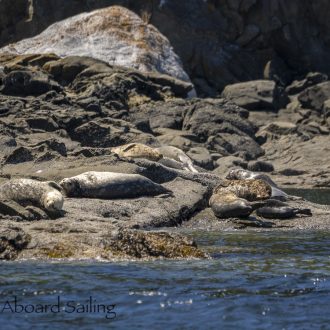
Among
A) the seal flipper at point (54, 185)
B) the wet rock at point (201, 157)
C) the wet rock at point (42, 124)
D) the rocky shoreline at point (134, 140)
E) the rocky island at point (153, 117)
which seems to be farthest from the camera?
the wet rock at point (201, 157)

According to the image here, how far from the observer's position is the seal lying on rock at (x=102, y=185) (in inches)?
673

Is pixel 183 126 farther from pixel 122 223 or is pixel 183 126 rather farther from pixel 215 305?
pixel 215 305

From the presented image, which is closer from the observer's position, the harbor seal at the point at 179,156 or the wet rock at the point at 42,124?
the harbor seal at the point at 179,156

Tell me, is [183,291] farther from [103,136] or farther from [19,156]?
[103,136]

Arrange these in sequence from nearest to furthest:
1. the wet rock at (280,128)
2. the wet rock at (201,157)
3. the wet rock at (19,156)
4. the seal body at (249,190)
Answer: the seal body at (249,190), the wet rock at (19,156), the wet rock at (201,157), the wet rock at (280,128)

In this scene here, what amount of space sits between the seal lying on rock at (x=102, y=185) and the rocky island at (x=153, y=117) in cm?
25

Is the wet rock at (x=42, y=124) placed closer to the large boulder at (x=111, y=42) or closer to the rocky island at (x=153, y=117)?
the rocky island at (x=153, y=117)

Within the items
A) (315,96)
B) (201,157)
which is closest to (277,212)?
(201,157)

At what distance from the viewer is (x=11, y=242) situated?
11875 millimetres

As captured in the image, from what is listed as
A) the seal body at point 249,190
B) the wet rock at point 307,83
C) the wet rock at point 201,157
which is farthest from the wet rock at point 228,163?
the wet rock at point 307,83

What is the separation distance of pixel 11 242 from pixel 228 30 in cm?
4182

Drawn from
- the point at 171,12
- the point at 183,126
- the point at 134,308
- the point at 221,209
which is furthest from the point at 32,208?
the point at 171,12

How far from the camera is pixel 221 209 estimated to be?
17.0 meters

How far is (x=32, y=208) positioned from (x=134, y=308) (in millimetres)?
6564
